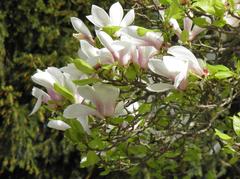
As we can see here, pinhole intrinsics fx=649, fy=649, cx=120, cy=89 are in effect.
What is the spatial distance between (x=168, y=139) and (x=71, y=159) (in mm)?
1932

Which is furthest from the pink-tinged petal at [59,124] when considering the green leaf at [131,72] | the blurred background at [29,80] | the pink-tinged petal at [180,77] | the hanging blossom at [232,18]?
the blurred background at [29,80]

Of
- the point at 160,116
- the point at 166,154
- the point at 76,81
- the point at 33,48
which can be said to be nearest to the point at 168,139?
the point at 166,154

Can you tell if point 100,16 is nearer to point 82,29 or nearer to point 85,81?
point 82,29

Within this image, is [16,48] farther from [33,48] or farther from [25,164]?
[25,164]

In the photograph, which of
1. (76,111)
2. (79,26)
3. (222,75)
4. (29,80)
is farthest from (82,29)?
(29,80)

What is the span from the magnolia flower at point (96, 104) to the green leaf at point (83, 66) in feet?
0.16

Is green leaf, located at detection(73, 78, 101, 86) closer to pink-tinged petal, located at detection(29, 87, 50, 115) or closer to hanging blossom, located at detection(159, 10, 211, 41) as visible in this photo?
pink-tinged petal, located at detection(29, 87, 50, 115)

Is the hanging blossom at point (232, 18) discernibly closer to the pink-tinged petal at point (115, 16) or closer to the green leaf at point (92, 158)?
the pink-tinged petal at point (115, 16)

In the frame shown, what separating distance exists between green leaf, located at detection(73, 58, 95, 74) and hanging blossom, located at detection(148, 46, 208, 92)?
13 centimetres

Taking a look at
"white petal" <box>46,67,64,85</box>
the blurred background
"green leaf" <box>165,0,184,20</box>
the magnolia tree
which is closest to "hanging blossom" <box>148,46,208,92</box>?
the magnolia tree

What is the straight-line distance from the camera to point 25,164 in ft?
12.4

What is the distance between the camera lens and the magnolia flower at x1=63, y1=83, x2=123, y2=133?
1.48 m

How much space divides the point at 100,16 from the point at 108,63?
176 millimetres

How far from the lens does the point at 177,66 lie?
143 cm
